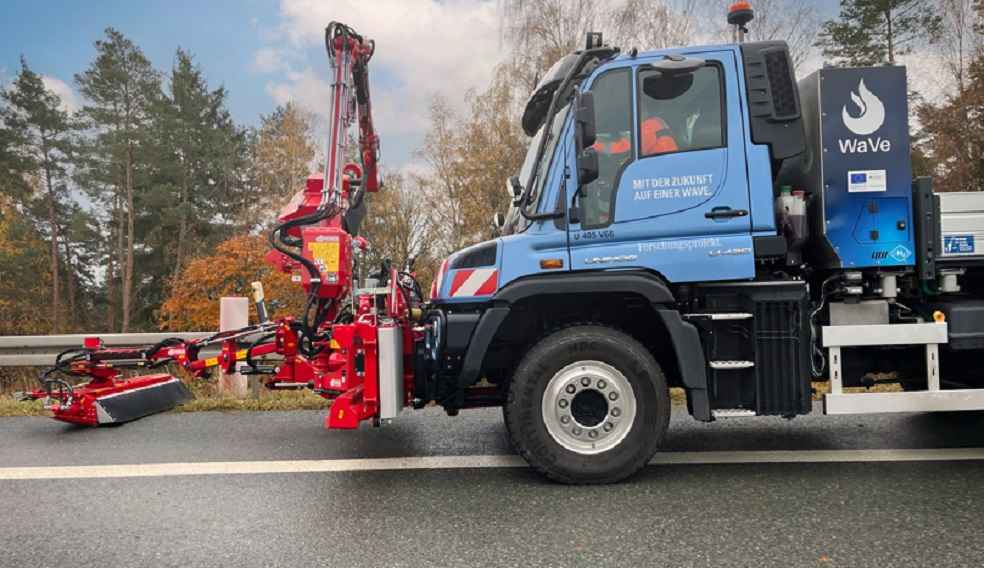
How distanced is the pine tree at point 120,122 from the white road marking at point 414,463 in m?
29.9

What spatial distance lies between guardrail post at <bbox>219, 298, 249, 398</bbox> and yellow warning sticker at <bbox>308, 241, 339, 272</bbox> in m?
1.64

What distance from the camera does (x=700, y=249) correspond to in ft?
12.9

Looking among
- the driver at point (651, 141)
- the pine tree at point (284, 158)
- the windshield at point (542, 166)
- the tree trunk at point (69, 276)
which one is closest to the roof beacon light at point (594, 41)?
the windshield at point (542, 166)

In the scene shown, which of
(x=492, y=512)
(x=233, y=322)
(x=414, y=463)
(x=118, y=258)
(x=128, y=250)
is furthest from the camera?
(x=118, y=258)

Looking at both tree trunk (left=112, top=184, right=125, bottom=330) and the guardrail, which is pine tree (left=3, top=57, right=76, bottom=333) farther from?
the guardrail

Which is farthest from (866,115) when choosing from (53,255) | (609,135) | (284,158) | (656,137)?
(53,255)

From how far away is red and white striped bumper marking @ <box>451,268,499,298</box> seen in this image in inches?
158

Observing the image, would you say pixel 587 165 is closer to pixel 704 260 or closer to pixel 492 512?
pixel 704 260

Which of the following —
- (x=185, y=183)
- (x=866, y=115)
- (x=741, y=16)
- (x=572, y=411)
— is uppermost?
(x=185, y=183)

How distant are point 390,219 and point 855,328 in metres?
23.4

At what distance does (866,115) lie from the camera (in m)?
4.09

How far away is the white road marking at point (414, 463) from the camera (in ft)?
13.8

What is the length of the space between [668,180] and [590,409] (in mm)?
1462

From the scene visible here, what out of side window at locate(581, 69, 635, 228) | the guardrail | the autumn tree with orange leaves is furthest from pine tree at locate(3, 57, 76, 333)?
side window at locate(581, 69, 635, 228)
